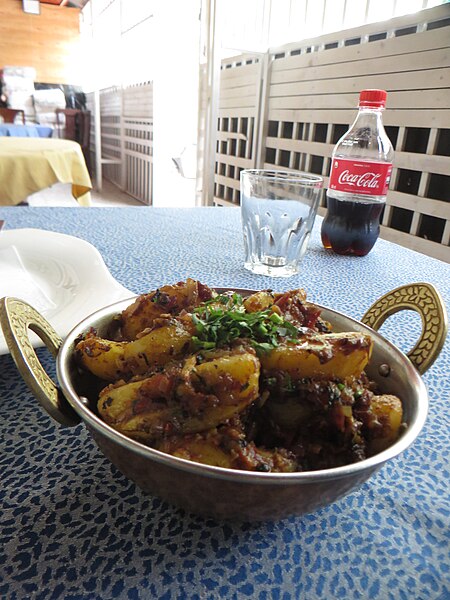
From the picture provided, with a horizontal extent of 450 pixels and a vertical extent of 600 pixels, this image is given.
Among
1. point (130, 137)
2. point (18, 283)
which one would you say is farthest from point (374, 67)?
point (130, 137)

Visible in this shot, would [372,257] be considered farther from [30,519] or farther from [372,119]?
[30,519]

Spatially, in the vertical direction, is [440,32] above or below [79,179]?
above

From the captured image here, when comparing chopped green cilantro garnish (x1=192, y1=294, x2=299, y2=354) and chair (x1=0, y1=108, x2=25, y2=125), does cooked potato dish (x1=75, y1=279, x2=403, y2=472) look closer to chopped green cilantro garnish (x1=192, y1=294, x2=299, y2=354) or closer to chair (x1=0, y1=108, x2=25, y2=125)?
chopped green cilantro garnish (x1=192, y1=294, x2=299, y2=354)

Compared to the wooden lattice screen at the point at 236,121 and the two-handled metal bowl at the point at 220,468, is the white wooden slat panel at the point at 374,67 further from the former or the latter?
the two-handled metal bowl at the point at 220,468

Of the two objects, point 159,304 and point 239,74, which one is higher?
point 239,74

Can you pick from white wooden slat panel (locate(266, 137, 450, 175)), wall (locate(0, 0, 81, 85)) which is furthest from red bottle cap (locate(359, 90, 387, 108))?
wall (locate(0, 0, 81, 85))

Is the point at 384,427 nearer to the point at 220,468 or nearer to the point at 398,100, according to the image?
the point at 220,468

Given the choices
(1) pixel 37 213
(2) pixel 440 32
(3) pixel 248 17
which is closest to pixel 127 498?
(1) pixel 37 213
